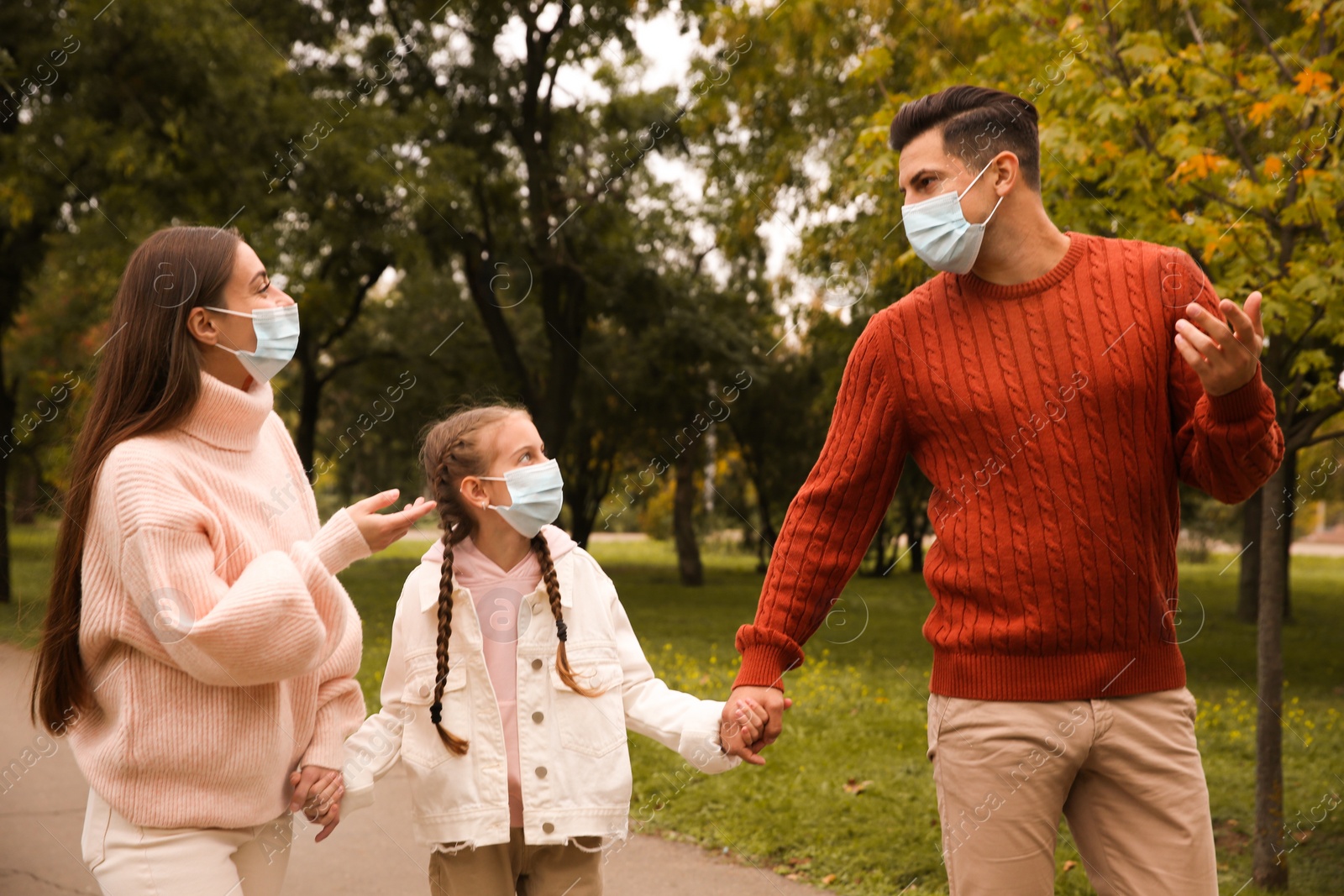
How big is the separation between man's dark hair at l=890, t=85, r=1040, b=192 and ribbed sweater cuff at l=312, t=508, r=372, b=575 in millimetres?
1530

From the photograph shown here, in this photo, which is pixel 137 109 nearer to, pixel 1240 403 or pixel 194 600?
pixel 194 600

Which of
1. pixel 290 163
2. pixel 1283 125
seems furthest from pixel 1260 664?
pixel 290 163

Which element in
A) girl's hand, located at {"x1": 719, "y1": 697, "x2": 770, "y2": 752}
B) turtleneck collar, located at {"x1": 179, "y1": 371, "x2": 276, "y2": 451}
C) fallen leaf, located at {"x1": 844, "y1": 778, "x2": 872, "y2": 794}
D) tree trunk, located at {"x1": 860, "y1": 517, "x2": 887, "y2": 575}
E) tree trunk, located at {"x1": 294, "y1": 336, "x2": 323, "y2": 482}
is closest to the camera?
turtleneck collar, located at {"x1": 179, "y1": 371, "x2": 276, "y2": 451}

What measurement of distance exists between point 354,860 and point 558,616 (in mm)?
3155

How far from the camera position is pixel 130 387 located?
258cm

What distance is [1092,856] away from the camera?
8.04ft

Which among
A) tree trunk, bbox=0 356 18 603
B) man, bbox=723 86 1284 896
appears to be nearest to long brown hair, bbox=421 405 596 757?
man, bbox=723 86 1284 896

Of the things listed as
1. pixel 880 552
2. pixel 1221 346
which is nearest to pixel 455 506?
pixel 1221 346

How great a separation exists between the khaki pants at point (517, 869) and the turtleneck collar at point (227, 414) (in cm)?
108

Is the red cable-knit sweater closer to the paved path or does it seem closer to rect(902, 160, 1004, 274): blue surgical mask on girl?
rect(902, 160, 1004, 274): blue surgical mask on girl

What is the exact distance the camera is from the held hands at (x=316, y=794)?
266 cm

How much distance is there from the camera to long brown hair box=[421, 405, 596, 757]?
2895 millimetres

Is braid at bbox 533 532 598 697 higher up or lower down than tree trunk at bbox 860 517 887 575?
higher up

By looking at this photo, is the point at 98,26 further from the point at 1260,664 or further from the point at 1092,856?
the point at 1092,856
